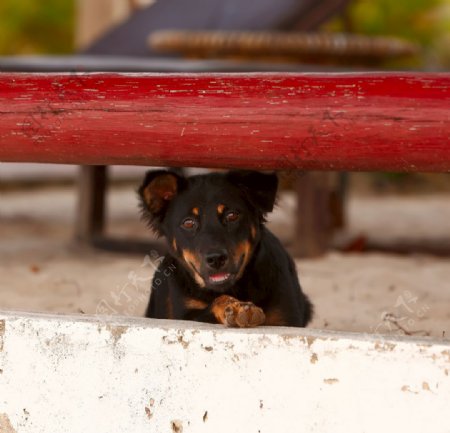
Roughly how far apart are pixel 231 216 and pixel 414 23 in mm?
12104

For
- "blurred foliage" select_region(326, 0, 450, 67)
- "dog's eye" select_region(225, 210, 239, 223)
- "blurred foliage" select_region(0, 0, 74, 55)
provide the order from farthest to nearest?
"blurred foliage" select_region(0, 0, 74, 55), "blurred foliage" select_region(326, 0, 450, 67), "dog's eye" select_region(225, 210, 239, 223)

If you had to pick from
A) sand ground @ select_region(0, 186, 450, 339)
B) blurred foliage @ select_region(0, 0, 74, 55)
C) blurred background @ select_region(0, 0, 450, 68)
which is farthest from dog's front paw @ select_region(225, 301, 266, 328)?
blurred foliage @ select_region(0, 0, 74, 55)

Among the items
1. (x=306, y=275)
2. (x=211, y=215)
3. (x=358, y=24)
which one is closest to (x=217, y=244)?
(x=211, y=215)

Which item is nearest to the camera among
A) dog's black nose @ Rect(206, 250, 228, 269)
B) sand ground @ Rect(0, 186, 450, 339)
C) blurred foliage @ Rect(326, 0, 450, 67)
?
dog's black nose @ Rect(206, 250, 228, 269)

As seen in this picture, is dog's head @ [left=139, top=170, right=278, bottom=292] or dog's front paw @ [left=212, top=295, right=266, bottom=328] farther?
dog's head @ [left=139, top=170, right=278, bottom=292]

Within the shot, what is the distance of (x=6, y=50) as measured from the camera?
16.3 meters

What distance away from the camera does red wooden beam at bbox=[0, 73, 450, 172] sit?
3.13m

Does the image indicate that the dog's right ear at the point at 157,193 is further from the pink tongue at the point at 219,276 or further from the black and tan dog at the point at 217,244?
the pink tongue at the point at 219,276

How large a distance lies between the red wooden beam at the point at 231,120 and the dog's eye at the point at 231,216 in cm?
31

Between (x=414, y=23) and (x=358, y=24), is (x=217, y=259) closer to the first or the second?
(x=358, y=24)

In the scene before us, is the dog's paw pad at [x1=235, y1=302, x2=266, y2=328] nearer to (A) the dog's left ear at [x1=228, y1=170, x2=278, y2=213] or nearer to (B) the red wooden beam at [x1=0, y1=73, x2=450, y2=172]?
(B) the red wooden beam at [x1=0, y1=73, x2=450, y2=172]

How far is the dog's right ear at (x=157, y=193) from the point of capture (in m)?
3.75

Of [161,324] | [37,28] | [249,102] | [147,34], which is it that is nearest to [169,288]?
[161,324]

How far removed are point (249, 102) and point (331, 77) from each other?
0.88 ft
